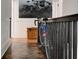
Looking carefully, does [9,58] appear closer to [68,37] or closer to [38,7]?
[68,37]

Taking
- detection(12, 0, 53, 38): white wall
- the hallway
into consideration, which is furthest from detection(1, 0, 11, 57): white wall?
detection(12, 0, 53, 38): white wall

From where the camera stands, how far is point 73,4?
8.76 meters

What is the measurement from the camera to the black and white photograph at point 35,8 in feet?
40.1

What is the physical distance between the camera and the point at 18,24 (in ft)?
40.7

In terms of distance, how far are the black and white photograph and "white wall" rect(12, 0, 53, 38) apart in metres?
0.23

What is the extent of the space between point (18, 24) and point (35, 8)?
1371mm

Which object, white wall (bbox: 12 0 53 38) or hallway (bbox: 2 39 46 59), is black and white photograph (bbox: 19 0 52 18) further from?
hallway (bbox: 2 39 46 59)

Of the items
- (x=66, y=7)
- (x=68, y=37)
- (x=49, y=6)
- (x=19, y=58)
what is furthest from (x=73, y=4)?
(x=68, y=37)

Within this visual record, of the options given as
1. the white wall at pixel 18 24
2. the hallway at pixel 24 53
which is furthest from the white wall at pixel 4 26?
the white wall at pixel 18 24

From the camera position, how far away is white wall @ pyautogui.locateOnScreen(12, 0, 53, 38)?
1231 cm

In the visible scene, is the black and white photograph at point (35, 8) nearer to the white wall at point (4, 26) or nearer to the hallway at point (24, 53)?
the hallway at point (24, 53)

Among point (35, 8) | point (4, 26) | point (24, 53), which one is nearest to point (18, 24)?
point (35, 8)

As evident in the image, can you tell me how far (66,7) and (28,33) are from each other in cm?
342

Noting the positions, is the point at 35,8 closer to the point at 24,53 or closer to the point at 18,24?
the point at 18,24
